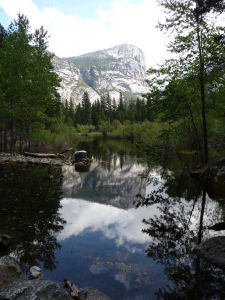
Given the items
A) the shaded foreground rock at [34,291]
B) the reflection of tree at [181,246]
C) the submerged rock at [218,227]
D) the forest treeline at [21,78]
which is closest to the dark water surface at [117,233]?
the reflection of tree at [181,246]

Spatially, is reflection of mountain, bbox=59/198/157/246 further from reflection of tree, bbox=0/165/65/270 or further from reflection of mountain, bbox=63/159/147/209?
reflection of mountain, bbox=63/159/147/209

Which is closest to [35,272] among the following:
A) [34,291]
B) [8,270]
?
[8,270]

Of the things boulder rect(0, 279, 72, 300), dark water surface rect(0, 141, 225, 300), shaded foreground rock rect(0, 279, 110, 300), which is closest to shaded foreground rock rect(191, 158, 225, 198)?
dark water surface rect(0, 141, 225, 300)

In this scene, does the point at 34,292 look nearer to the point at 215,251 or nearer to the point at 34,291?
the point at 34,291

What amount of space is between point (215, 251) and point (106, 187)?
46.9 feet

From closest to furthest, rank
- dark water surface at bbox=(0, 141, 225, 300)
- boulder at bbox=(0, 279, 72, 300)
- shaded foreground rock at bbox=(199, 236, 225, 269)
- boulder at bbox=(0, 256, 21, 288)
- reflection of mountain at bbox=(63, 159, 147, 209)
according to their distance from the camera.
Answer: boulder at bbox=(0, 279, 72, 300), boulder at bbox=(0, 256, 21, 288), dark water surface at bbox=(0, 141, 225, 300), shaded foreground rock at bbox=(199, 236, 225, 269), reflection of mountain at bbox=(63, 159, 147, 209)

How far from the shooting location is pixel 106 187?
74.5 ft

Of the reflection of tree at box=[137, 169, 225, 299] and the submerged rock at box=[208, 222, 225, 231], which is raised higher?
the submerged rock at box=[208, 222, 225, 231]

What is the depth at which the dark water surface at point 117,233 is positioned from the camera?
25.9 feet

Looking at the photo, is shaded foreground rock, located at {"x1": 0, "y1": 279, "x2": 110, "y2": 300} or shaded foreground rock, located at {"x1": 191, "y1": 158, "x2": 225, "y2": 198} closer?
shaded foreground rock, located at {"x1": 0, "y1": 279, "x2": 110, "y2": 300}

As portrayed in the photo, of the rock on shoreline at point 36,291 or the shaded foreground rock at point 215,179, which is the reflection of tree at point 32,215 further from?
the shaded foreground rock at point 215,179

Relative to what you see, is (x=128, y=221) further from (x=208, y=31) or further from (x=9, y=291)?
(x=208, y=31)

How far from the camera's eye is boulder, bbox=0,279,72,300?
5948 millimetres

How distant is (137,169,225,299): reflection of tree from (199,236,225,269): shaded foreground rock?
230 mm
